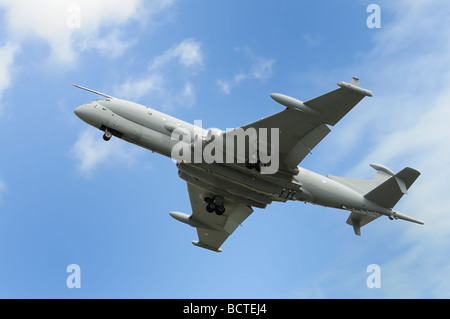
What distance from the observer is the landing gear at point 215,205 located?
3378 centimetres

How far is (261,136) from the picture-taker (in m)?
28.5

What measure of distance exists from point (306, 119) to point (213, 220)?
12.6 m

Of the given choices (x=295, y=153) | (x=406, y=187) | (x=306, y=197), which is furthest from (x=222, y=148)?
(x=406, y=187)

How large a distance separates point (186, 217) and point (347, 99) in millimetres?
15035

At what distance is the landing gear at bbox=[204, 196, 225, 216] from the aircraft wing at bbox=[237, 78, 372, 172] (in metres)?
5.91

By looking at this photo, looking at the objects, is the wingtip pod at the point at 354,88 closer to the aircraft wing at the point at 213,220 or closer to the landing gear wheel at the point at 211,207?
the landing gear wheel at the point at 211,207

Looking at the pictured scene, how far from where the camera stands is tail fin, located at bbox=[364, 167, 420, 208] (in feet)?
102

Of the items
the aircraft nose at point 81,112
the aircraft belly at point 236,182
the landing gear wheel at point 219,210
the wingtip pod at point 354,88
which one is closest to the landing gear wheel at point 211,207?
the landing gear wheel at point 219,210

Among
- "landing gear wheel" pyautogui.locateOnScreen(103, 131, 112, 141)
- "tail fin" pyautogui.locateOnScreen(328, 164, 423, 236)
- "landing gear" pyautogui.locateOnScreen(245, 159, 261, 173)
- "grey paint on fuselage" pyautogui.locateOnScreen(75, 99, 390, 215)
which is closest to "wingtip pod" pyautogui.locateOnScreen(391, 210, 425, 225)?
"tail fin" pyautogui.locateOnScreen(328, 164, 423, 236)

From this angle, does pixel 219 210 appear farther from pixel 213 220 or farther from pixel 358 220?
pixel 358 220

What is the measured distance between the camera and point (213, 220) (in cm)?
3728

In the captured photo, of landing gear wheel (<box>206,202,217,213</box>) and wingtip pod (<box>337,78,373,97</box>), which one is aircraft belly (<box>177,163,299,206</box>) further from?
wingtip pod (<box>337,78,373,97</box>)

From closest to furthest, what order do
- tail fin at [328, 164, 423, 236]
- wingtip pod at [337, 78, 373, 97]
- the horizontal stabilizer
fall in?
wingtip pod at [337, 78, 373, 97] → tail fin at [328, 164, 423, 236] → the horizontal stabilizer

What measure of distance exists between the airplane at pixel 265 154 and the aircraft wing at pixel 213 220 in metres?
1.08
